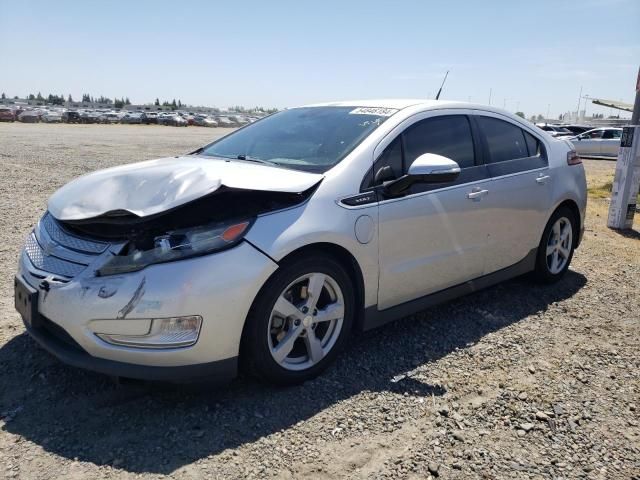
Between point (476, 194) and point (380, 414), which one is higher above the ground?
point (476, 194)

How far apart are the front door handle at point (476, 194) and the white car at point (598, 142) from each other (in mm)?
23322

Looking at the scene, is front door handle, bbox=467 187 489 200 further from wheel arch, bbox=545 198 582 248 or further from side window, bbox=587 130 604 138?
side window, bbox=587 130 604 138

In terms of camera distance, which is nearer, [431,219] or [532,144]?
[431,219]

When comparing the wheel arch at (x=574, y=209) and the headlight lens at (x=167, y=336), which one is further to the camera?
the wheel arch at (x=574, y=209)

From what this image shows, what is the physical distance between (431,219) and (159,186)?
1.80 m

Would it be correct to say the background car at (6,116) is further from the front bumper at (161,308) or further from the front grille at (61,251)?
the front bumper at (161,308)

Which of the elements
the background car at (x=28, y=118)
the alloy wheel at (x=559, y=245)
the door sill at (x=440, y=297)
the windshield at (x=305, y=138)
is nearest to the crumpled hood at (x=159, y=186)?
the windshield at (x=305, y=138)

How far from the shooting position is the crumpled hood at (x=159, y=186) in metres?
2.92

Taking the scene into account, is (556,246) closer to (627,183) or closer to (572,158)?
(572,158)

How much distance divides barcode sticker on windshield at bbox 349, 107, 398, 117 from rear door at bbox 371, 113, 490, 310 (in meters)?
0.18

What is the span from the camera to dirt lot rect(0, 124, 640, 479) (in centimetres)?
257

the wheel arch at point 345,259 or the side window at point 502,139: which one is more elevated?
the side window at point 502,139

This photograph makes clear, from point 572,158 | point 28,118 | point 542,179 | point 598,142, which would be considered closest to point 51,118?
point 28,118

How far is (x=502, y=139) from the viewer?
460 centimetres
